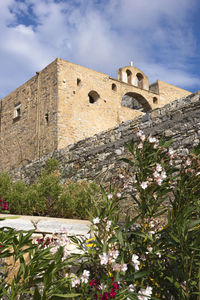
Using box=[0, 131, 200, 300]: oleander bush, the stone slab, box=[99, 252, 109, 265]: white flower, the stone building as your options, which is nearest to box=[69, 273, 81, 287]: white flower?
box=[0, 131, 200, 300]: oleander bush

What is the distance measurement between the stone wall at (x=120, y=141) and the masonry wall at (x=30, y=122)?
309cm

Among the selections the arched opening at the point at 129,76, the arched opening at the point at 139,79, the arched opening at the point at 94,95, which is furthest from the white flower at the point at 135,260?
the arched opening at the point at 139,79

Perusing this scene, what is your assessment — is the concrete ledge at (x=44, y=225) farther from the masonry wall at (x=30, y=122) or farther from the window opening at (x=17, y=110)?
the window opening at (x=17, y=110)

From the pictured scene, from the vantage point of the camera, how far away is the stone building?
1191 centimetres

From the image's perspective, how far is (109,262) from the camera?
194cm

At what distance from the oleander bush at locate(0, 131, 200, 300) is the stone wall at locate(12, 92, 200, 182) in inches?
81.7

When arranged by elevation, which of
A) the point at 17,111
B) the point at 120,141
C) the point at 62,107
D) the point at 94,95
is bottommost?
the point at 120,141

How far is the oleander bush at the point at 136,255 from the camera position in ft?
6.17

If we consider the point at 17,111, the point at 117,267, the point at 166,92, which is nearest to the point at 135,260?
the point at 117,267

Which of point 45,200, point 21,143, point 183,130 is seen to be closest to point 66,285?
point 45,200

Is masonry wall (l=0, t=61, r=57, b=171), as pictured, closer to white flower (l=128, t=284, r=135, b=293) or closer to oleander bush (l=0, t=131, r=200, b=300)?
oleander bush (l=0, t=131, r=200, b=300)

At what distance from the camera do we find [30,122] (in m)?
13.2

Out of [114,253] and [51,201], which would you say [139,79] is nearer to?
[51,201]

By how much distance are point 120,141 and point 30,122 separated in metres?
7.50
